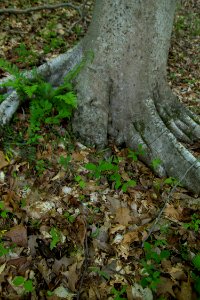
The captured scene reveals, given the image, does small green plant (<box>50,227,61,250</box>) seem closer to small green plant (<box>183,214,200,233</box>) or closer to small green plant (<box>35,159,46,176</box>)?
small green plant (<box>35,159,46,176</box>)

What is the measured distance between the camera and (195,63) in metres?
6.92

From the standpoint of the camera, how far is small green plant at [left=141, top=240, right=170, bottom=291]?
2893 millimetres

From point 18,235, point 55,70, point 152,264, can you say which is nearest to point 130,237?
point 152,264

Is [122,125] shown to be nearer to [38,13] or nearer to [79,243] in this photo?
[79,243]

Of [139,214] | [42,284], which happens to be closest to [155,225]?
[139,214]

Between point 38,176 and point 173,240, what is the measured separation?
1642mm

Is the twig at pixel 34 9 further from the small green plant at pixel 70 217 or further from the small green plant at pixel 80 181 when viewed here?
the small green plant at pixel 70 217

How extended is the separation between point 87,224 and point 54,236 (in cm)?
41

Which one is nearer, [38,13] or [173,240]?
[173,240]

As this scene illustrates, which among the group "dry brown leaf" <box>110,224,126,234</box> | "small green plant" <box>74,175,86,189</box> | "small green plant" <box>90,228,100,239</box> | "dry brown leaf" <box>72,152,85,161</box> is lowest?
"dry brown leaf" <box>110,224,126,234</box>

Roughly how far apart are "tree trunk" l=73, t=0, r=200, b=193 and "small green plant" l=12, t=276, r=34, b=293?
1.94 meters

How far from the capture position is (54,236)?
306 cm

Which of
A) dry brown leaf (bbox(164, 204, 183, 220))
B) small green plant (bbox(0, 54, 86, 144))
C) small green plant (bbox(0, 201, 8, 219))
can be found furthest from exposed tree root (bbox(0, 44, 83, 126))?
dry brown leaf (bbox(164, 204, 183, 220))

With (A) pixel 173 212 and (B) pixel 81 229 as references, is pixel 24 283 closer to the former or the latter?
(B) pixel 81 229
